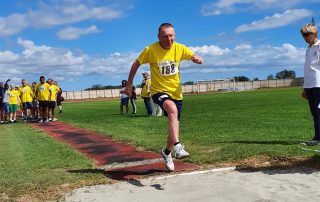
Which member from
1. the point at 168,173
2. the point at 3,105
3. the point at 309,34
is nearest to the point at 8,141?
the point at 168,173

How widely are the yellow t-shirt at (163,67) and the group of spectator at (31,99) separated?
15.7 m

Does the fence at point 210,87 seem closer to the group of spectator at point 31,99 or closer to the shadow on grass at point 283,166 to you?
the group of spectator at point 31,99

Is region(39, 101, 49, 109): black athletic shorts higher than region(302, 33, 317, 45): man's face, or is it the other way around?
region(302, 33, 317, 45): man's face

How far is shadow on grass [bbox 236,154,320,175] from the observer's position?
22.0ft

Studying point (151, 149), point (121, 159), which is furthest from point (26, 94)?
point (121, 159)

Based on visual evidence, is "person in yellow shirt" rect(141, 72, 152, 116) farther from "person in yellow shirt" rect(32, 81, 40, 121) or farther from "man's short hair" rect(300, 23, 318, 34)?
"man's short hair" rect(300, 23, 318, 34)

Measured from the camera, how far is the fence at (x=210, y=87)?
9575 cm

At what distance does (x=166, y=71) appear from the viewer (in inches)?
278

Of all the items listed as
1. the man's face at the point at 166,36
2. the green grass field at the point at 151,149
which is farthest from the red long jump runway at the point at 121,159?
the man's face at the point at 166,36

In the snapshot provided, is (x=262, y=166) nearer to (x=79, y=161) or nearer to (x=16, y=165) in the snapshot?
(x=79, y=161)

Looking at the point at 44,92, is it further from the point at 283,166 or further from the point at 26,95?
the point at 283,166

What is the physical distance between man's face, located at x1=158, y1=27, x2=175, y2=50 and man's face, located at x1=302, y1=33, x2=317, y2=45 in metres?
2.81

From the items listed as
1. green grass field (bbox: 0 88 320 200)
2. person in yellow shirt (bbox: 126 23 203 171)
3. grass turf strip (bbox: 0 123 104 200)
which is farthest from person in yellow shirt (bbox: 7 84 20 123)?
person in yellow shirt (bbox: 126 23 203 171)

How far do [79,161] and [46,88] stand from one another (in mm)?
14075
